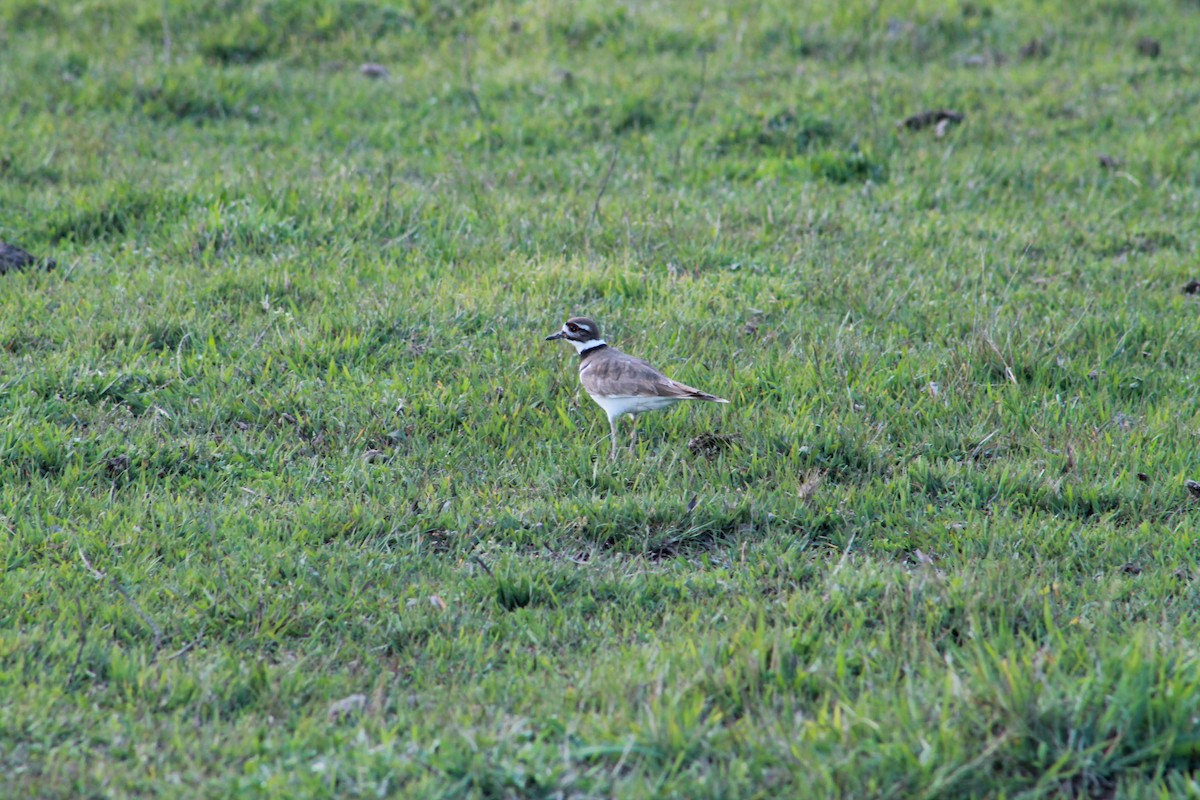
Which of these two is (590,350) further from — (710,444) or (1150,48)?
(1150,48)

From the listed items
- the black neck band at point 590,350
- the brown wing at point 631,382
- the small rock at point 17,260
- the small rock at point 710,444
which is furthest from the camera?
the small rock at point 17,260

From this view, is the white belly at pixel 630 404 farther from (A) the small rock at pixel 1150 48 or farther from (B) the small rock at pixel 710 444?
(A) the small rock at pixel 1150 48

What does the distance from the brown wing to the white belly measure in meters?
0.03

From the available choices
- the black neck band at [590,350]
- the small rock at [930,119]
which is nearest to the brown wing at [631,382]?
the black neck band at [590,350]

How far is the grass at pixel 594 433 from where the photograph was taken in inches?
161

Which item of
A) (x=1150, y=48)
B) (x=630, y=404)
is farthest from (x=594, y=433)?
(x=1150, y=48)

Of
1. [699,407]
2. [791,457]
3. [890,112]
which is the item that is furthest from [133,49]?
[791,457]

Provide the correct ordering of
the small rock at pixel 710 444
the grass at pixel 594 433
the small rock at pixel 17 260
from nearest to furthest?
the grass at pixel 594 433 → the small rock at pixel 710 444 → the small rock at pixel 17 260

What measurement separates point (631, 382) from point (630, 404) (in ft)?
0.45

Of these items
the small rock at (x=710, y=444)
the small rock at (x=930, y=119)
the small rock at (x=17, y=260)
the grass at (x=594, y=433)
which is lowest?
the small rock at (x=710, y=444)

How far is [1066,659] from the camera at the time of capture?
4.38 meters

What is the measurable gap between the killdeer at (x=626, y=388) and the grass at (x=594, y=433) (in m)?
0.24

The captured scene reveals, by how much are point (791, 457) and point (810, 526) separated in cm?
62

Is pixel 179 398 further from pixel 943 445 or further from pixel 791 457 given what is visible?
pixel 943 445
